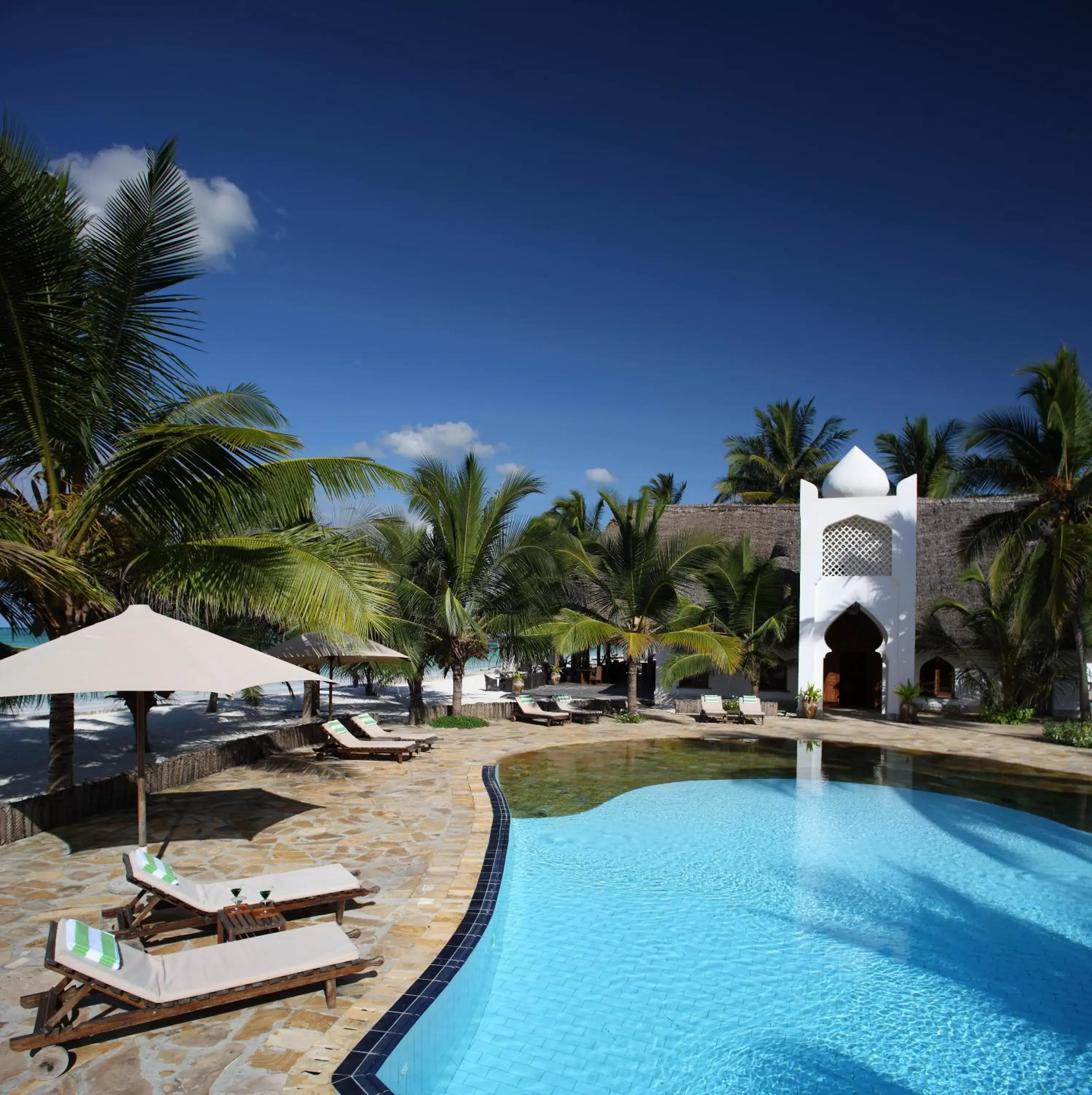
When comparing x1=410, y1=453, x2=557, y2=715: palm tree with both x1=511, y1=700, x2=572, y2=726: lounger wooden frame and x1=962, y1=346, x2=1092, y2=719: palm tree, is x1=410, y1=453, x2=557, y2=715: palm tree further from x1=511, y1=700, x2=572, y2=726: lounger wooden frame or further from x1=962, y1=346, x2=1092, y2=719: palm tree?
x1=962, y1=346, x2=1092, y2=719: palm tree

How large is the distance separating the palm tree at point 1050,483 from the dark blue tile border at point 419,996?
12.8 metres

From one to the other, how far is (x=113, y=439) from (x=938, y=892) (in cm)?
929

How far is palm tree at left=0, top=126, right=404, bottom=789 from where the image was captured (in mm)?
6703

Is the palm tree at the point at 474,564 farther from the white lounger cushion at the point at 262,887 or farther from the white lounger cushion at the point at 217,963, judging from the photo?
the white lounger cushion at the point at 217,963

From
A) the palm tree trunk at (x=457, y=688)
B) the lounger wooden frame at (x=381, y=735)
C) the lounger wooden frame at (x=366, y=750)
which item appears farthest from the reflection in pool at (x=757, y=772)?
the palm tree trunk at (x=457, y=688)

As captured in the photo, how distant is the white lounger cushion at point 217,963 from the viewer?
3602mm

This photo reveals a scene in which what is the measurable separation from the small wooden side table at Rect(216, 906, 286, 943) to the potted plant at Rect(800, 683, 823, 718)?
15.6 m

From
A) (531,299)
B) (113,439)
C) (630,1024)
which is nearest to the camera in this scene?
(630,1024)

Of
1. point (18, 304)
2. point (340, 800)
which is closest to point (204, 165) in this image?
point (18, 304)

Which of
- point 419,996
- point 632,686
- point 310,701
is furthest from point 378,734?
point 419,996

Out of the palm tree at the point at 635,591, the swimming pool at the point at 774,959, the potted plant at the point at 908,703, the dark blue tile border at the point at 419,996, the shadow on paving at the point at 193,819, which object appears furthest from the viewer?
the potted plant at the point at 908,703

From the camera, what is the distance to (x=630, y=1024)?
4.82 meters

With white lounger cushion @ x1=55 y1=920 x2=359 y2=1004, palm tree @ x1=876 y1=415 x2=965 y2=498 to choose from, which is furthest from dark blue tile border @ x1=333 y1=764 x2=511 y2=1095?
palm tree @ x1=876 y1=415 x2=965 y2=498

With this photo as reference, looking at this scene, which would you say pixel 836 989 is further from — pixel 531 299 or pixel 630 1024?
pixel 531 299
